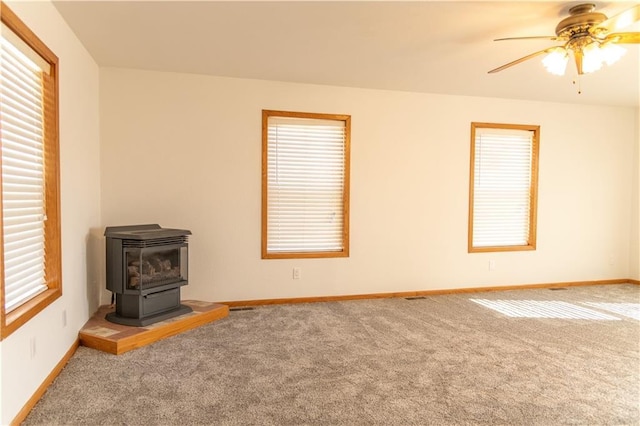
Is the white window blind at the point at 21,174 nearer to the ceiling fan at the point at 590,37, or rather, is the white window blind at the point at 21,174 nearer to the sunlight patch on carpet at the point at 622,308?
the ceiling fan at the point at 590,37

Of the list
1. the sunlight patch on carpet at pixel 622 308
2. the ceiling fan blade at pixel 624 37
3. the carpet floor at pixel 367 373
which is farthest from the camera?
the sunlight patch on carpet at pixel 622 308

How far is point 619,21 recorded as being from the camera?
2.54 m

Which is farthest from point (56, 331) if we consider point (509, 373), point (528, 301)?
point (528, 301)

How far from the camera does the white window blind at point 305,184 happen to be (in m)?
4.59

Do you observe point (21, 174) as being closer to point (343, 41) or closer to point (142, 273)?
point (142, 273)

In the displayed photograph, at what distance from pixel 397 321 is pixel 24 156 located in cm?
321

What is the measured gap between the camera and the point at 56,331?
2764 millimetres

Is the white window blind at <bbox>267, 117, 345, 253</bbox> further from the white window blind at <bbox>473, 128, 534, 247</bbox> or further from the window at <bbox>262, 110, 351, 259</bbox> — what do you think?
the white window blind at <bbox>473, 128, 534, 247</bbox>

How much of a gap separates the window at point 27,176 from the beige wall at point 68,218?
0.11m

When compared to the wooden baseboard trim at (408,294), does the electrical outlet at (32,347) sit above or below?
above

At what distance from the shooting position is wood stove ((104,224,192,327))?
344 cm

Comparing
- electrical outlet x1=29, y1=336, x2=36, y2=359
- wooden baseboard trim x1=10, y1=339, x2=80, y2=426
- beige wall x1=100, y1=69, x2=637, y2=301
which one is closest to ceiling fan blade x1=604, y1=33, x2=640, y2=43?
beige wall x1=100, y1=69, x2=637, y2=301

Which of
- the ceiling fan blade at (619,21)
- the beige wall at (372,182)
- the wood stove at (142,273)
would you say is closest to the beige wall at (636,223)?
the beige wall at (372,182)

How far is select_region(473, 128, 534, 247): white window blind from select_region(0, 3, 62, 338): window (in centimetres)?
448
